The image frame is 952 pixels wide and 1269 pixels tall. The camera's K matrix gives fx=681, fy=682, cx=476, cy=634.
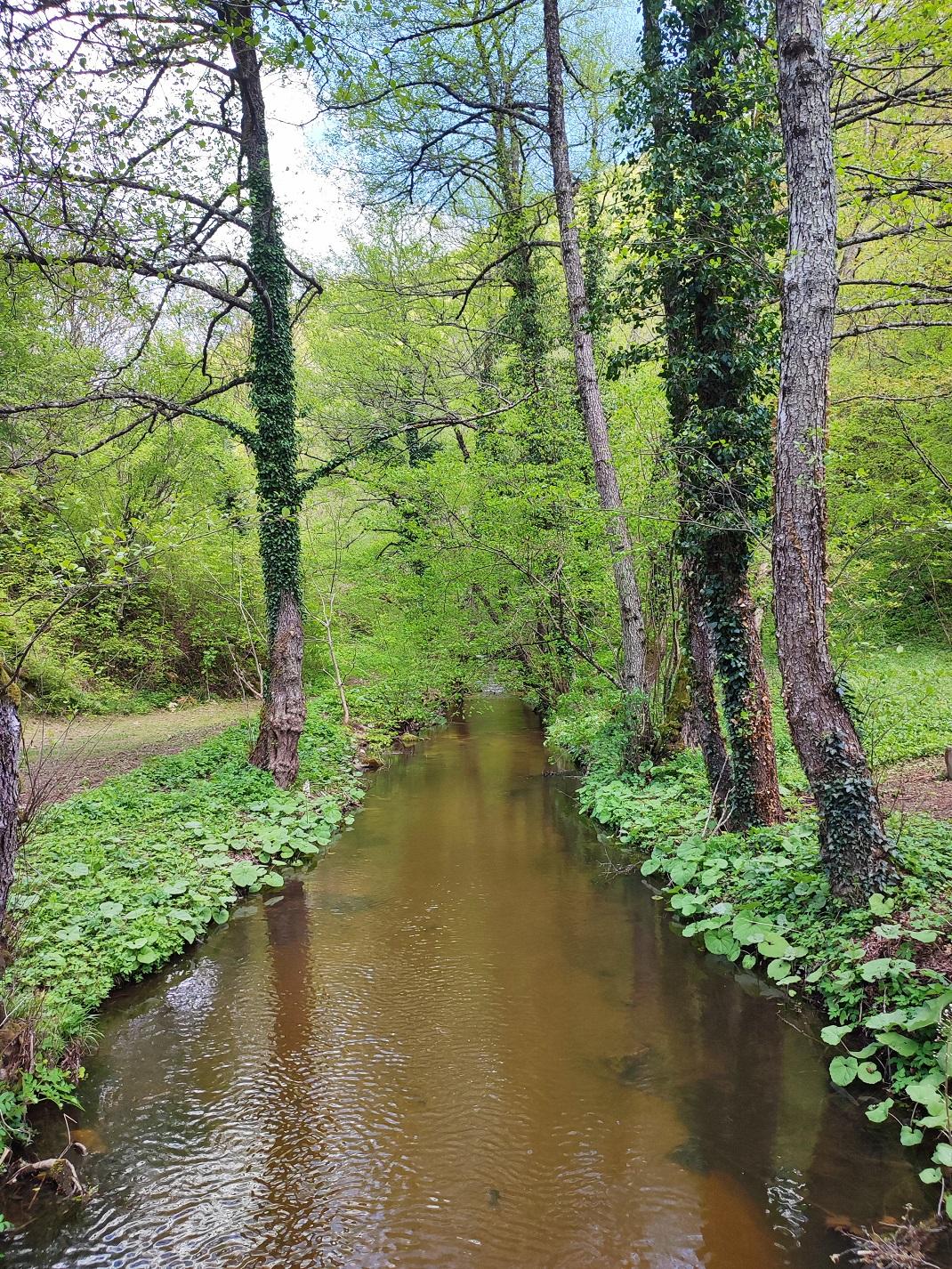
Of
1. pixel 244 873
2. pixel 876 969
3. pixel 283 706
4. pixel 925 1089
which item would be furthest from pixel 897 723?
pixel 244 873

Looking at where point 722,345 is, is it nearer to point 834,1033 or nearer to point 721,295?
point 721,295

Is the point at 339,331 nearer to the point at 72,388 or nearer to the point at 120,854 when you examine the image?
the point at 72,388

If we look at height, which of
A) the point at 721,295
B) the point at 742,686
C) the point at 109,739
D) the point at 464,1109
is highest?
the point at 721,295

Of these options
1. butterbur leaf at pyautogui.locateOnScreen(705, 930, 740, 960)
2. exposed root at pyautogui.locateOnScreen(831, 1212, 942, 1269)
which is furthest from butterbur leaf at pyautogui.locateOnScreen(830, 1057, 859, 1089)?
butterbur leaf at pyautogui.locateOnScreen(705, 930, 740, 960)

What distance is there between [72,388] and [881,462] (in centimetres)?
1612

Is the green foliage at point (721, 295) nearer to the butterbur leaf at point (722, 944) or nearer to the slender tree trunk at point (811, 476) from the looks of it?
the slender tree trunk at point (811, 476)

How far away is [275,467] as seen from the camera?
9.68 meters

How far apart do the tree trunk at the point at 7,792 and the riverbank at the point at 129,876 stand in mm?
675

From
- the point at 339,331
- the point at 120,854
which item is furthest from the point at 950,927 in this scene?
the point at 339,331

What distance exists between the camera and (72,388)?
8461 mm

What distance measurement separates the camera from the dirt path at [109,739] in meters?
9.66

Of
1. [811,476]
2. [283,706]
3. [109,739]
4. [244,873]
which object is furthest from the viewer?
[109,739]

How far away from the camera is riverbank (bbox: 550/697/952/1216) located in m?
3.66

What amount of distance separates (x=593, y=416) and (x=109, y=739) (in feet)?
35.6
